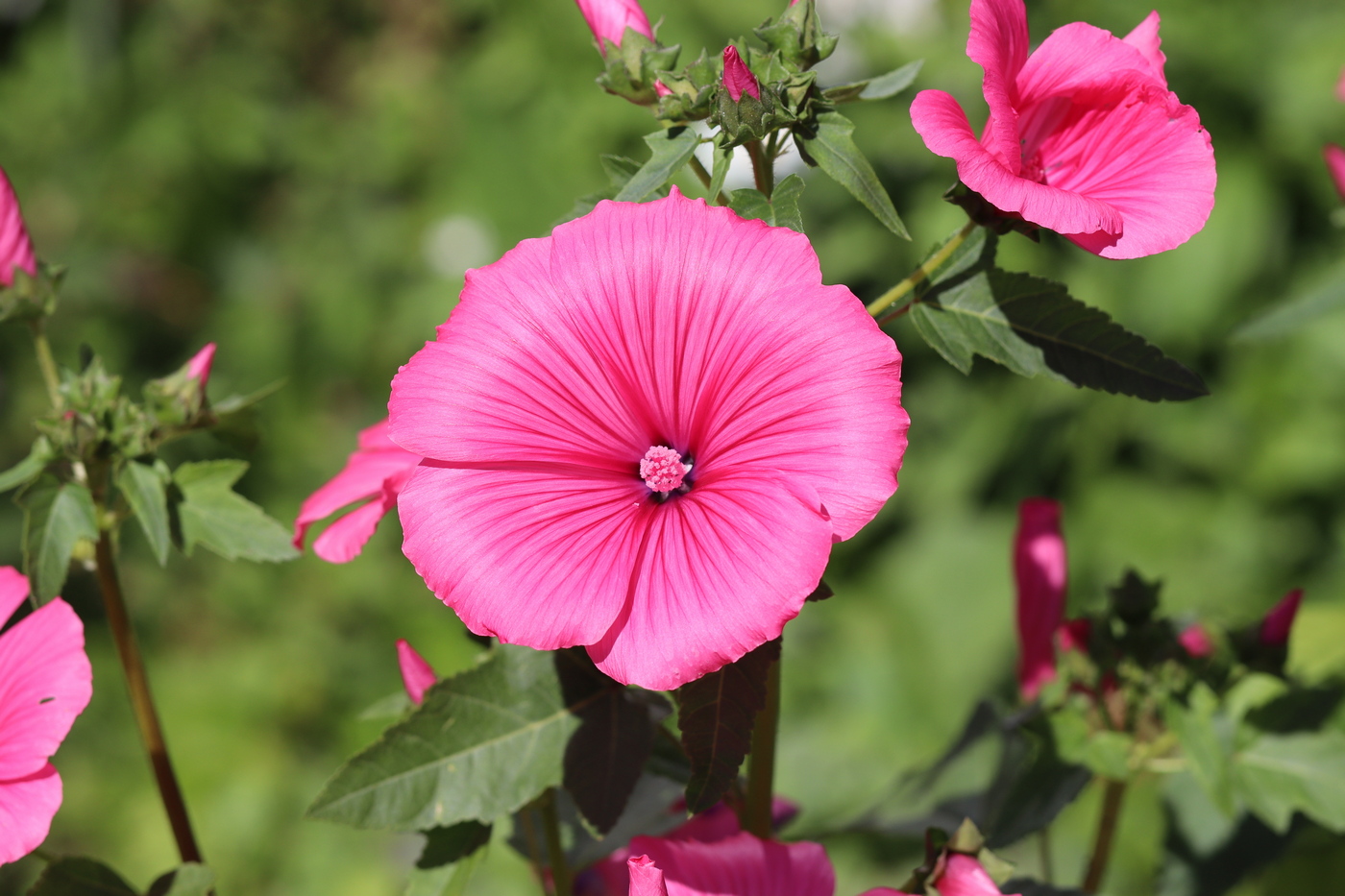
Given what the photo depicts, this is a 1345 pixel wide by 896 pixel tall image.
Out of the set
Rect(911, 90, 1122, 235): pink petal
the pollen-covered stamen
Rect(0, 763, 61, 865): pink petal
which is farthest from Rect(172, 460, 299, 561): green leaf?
Rect(911, 90, 1122, 235): pink petal

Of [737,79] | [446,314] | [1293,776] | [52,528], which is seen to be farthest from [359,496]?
[446,314]

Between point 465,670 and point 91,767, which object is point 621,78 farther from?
point 91,767

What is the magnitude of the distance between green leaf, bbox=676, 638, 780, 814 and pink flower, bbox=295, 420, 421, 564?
1.03 feet

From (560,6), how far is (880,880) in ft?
12.8

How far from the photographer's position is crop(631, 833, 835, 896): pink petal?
1.00 metres

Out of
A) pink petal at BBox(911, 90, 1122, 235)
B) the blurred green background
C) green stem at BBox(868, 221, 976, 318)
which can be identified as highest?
pink petal at BBox(911, 90, 1122, 235)

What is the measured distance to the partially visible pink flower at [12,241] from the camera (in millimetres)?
1254

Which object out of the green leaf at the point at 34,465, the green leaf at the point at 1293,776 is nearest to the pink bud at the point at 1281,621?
the green leaf at the point at 1293,776

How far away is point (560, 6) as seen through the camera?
17.1 feet

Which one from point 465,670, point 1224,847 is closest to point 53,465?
point 465,670

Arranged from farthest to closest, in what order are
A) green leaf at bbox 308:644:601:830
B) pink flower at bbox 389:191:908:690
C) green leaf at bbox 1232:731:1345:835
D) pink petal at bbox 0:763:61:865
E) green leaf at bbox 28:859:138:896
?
green leaf at bbox 1232:731:1345:835
green leaf at bbox 28:859:138:896
green leaf at bbox 308:644:601:830
pink petal at bbox 0:763:61:865
pink flower at bbox 389:191:908:690

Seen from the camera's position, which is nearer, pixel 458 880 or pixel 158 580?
pixel 458 880

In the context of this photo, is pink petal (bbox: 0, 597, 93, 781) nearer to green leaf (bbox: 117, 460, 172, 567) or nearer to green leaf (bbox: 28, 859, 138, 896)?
green leaf (bbox: 117, 460, 172, 567)

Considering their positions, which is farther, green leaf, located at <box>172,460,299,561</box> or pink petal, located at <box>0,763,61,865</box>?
green leaf, located at <box>172,460,299,561</box>
